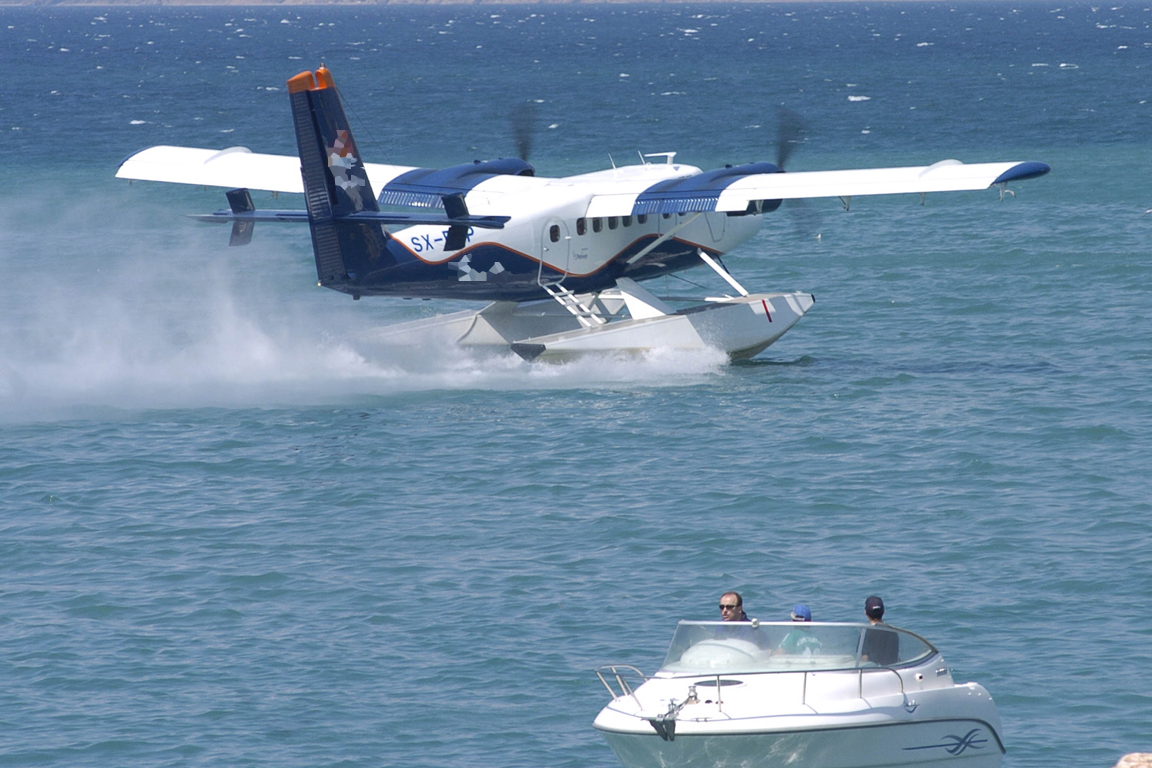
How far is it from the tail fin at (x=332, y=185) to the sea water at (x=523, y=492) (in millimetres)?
2586

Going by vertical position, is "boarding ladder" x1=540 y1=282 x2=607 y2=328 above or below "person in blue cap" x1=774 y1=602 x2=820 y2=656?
above

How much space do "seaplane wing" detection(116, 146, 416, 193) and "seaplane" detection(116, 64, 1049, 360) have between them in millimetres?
70

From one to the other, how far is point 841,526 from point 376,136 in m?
59.4

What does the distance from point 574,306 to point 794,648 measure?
58.8 ft

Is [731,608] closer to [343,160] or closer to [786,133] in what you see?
→ [343,160]

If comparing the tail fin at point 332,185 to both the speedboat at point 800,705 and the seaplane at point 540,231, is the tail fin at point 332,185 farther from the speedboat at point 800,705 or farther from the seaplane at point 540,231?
the speedboat at point 800,705

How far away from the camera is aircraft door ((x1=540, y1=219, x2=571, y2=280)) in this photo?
94.3ft

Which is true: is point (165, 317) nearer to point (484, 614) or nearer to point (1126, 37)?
point (484, 614)

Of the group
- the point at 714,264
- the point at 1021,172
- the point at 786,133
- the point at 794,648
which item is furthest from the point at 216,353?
the point at 794,648

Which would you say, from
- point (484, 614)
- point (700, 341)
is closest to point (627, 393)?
point (700, 341)

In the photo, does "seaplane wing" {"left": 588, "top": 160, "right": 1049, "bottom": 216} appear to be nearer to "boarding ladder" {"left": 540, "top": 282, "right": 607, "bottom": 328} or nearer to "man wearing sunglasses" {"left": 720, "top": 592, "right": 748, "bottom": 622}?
"boarding ladder" {"left": 540, "top": 282, "right": 607, "bottom": 328}

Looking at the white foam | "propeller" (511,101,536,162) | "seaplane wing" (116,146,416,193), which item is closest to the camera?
the white foam

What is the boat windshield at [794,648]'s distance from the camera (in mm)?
12359

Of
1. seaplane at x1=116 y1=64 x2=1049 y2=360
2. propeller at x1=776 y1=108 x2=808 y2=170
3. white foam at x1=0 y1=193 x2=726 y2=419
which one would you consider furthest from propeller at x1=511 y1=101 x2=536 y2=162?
propeller at x1=776 y1=108 x2=808 y2=170
